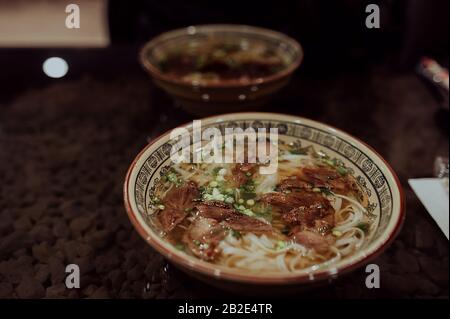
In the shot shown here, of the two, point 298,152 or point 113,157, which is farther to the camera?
point 113,157

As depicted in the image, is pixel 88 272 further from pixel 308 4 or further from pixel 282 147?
pixel 308 4

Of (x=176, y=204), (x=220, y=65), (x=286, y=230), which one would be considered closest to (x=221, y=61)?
(x=220, y=65)

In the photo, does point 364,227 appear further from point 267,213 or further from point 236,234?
point 236,234

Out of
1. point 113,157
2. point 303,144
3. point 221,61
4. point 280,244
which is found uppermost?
point 221,61

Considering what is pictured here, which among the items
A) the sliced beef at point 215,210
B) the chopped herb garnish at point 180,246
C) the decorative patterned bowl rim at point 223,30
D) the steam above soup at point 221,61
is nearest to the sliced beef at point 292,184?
the sliced beef at point 215,210

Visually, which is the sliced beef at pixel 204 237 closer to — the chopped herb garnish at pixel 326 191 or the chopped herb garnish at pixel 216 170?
the chopped herb garnish at pixel 216 170
